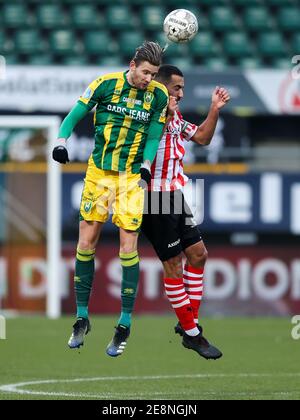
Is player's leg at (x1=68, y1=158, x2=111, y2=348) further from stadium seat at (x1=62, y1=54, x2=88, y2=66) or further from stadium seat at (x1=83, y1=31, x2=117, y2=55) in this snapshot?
stadium seat at (x1=83, y1=31, x2=117, y2=55)

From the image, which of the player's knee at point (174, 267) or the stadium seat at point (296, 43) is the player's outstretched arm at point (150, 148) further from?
the stadium seat at point (296, 43)

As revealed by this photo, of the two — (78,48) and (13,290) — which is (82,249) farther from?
(78,48)

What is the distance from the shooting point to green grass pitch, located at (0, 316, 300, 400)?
29.6ft

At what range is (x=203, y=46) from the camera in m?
19.8

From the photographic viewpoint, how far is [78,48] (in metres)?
19.8

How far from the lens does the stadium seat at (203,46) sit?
19702mm

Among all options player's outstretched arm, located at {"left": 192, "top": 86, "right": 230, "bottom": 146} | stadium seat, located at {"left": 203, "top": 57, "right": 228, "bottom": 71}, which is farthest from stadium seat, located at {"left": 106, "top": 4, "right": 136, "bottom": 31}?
player's outstretched arm, located at {"left": 192, "top": 86, "right": 230, "bottom": 146}

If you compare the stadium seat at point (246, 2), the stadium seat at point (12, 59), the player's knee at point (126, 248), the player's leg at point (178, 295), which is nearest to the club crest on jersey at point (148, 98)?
the player's knee at point (126, 248)

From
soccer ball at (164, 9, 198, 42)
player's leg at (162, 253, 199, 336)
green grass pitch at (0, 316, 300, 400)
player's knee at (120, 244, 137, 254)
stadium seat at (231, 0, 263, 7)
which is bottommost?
green grass pitch at (0, 316, 300, 400)

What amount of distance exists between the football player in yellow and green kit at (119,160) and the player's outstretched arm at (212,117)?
54cm

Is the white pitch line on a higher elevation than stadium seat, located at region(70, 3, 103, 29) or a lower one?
lower

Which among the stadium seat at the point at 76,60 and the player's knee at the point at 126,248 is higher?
the stadium seat at the point at 76,60

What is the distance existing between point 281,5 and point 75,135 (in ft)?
19.2
